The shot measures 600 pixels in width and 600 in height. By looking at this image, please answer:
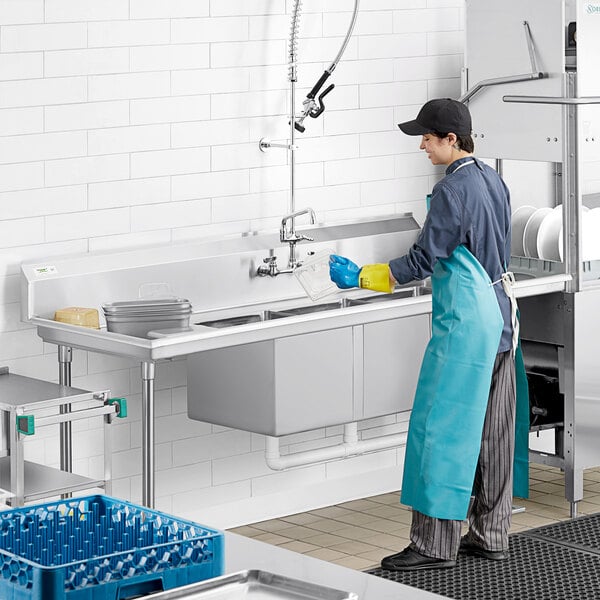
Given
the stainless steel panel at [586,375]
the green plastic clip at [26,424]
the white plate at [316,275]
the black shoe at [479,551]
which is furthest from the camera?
the stainless steel panel at [586,375]

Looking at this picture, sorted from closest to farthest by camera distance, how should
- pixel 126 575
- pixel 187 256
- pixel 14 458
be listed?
1. pixel 126 575
2. pixel 14 458
3. pixel 187 256

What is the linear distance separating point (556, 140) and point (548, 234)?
0.42 m

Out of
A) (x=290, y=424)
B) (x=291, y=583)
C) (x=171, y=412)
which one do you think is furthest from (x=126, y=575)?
(x=171, y=412)

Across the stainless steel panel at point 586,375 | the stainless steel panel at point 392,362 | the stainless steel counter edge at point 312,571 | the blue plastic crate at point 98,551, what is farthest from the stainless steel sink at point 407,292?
the blue plastic crate at point 98,551

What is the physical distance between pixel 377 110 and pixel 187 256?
120cm

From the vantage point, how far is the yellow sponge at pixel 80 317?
4492 mm

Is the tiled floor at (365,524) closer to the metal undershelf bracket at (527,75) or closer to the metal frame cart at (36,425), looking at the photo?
the metal frame cart at (36,425)

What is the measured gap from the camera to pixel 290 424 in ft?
15.9

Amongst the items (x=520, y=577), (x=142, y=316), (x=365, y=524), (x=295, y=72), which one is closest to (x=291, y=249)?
(x=295, y=72)

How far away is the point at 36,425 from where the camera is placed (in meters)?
3.91

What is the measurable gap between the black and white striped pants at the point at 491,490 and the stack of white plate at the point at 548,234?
941 mm

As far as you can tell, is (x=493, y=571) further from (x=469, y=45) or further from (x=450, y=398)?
(x=469, y=45)

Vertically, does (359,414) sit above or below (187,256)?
below

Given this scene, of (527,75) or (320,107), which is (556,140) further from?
(320,107)
